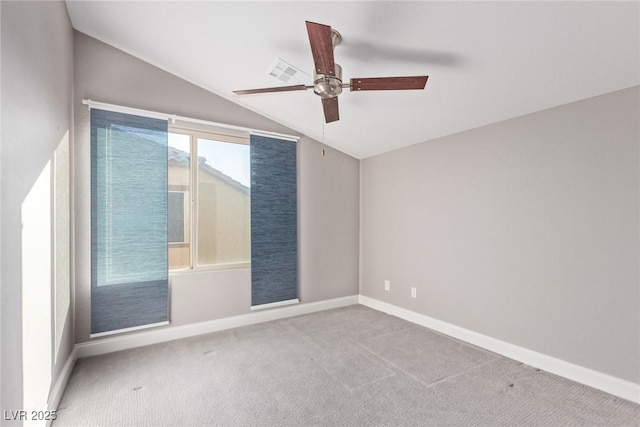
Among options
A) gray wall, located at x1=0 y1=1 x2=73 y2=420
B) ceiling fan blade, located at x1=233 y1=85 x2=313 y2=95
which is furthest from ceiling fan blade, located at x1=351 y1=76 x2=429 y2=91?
gray wall, located at x1=0 y1=1 x2=73 y2=420

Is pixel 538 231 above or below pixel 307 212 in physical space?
below

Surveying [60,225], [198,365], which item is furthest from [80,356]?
[60,225]

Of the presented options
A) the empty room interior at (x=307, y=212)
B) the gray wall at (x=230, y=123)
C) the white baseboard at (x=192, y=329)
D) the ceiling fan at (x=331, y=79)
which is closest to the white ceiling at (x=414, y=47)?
the empty room interior at (x=307, y=212)

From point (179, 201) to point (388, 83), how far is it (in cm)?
244

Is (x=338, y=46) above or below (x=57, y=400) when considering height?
above

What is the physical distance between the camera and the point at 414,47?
81.7 inches

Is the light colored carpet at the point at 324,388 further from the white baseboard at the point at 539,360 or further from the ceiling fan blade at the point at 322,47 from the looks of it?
the ceiling fan blade at the point at 322,47

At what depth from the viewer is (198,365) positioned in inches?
100.0

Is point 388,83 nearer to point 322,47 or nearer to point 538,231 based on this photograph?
point 322,47

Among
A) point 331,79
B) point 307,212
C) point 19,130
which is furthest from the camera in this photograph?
point 307,212

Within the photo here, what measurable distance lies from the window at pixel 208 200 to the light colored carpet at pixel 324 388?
0.89m

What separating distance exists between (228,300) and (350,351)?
1.49 metres

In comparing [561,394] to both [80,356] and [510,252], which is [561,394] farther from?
[80,356]

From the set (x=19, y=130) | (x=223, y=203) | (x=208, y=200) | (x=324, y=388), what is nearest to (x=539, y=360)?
(x=324, y=388)
